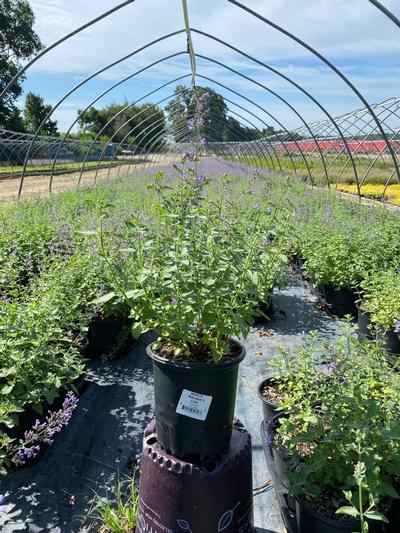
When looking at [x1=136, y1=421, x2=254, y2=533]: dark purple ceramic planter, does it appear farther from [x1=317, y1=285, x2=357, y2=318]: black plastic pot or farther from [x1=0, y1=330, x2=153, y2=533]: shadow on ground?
[x1=317, y1=285, x2=357, y2=318]: black plastic pot

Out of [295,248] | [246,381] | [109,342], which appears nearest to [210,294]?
[246,381]

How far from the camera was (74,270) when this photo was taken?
3.50 metres

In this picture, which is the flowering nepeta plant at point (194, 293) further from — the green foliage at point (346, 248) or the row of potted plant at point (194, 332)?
the green foliage at point (346, 248)

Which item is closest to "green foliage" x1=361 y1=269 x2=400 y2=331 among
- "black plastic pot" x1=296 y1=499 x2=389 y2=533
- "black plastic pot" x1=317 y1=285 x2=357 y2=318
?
"black plastic pot" x1=317 y1=285 x2=357 y2=318

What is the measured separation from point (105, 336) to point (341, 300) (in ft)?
8.61

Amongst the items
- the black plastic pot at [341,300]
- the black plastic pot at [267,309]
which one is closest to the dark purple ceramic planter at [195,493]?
the black plastic pot at [267,309]

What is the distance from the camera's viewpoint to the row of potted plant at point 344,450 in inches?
62.7

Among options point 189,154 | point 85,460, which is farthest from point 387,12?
point 85,460

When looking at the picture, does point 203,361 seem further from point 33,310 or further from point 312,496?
point 33,310

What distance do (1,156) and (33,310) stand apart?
33.6m

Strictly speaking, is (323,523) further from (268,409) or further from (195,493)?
(268,409)

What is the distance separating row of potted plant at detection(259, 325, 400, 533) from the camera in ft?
5.22

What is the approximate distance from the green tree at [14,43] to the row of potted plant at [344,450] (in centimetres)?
4809

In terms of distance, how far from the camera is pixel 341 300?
4902 mm
